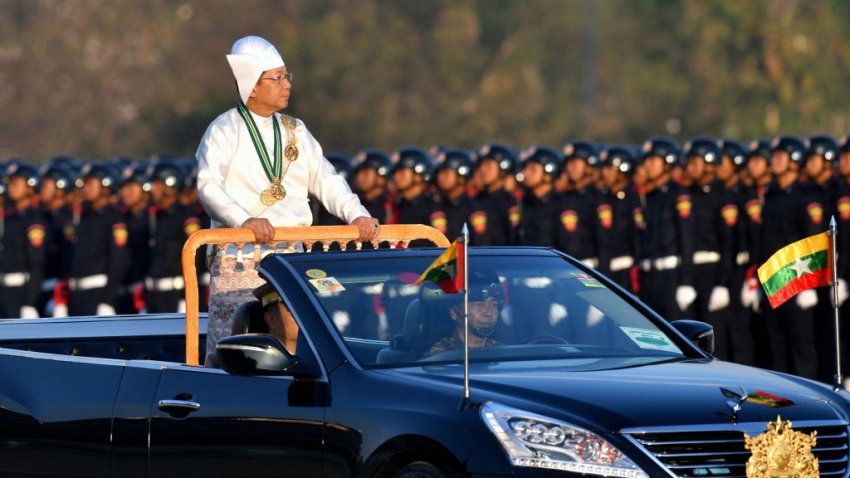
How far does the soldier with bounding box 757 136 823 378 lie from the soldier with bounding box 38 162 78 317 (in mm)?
6989

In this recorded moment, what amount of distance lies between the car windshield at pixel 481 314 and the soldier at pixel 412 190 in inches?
451

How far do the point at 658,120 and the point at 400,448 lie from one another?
4126 centimetres

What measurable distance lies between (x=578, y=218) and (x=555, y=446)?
1300 centimetres

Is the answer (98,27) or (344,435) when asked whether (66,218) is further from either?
(98,27)

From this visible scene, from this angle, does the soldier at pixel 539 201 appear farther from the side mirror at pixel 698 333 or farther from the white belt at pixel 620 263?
the side mirror at pixel 698 333

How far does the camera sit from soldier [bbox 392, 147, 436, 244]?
2130 centimetres

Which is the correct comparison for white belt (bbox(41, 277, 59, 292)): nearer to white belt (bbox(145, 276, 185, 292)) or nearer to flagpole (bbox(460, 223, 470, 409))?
white belt (bbox(145, 276, 185, 292))

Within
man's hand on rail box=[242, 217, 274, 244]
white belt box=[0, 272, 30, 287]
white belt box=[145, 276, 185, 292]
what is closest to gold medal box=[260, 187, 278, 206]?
man's hand on rail box=[242, 217, 274, 244]

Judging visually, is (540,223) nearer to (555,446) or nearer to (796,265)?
(796,265)

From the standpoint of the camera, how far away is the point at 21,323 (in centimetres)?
Result: 1210

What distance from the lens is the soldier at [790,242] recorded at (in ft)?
65.3

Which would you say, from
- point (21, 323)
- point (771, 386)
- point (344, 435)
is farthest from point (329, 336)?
point (21, 323)

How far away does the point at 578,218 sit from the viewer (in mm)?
20938

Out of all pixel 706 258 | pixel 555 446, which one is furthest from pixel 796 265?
pixel 706 258
